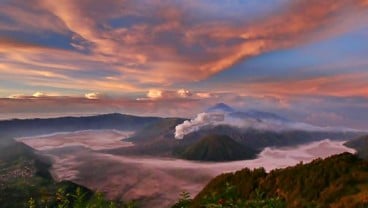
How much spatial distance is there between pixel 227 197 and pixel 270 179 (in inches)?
4372

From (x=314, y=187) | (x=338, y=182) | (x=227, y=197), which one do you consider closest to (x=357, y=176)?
(x=338, y=182)

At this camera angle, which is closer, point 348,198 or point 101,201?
point 101,201

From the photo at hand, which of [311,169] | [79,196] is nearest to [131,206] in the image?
[79,196]

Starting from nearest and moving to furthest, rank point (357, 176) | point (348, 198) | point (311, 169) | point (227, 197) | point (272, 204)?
point (272, 204) → point (227, 197) → point (348, 198) → point (357, 176) → point (311, 169)

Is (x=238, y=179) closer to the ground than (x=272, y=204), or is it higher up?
closer to the ground

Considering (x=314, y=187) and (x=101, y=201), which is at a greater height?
(x=101, y=201)

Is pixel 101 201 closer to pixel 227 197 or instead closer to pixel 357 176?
pixel 227 197

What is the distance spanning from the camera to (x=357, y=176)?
86.0 metres

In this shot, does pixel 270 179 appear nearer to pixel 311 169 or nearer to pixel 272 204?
pixel 311 169

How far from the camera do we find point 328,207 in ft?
231

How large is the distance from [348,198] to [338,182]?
716 inches

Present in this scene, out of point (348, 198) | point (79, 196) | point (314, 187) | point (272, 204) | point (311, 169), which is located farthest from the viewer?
point (311, 169)

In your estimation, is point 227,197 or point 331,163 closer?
point 227,197

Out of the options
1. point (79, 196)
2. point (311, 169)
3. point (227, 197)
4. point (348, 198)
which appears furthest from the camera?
point (311, 169)
